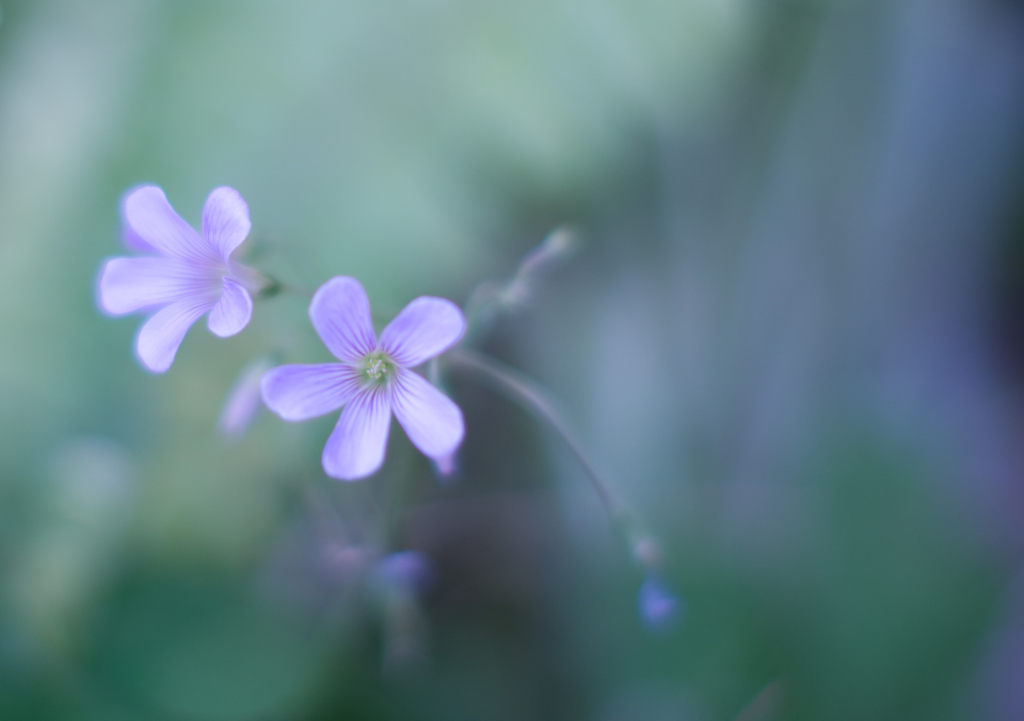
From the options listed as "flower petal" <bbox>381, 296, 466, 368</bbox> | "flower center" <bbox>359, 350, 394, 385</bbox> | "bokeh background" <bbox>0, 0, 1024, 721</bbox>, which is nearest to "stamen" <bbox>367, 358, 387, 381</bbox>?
"flower center" <bbox>359, 350, 394, 385</bbox>

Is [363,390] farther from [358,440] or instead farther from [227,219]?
[227,219]

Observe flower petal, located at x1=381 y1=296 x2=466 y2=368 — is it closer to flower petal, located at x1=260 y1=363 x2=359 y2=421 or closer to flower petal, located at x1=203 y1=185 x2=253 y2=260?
flower petal, located at x1=260 y1=363 x2=359 y2=421

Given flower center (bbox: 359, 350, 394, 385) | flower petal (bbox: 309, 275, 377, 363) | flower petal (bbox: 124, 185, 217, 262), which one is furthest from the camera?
flower center (bbox: 359, 350, 394, 385)

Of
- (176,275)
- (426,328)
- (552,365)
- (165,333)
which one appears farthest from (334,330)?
(552,365)


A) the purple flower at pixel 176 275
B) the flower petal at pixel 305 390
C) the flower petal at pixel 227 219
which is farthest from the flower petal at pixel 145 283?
the flower petal at pixel 305 390

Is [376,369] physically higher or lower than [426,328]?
higher

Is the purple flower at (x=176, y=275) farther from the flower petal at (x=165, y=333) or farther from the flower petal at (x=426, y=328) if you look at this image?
the flower petal at (x=426, y=328)
